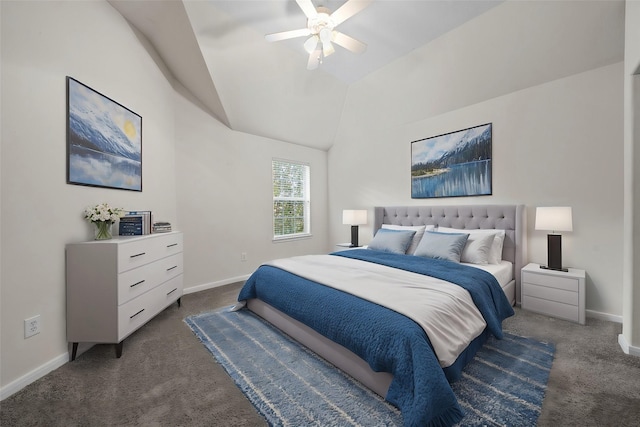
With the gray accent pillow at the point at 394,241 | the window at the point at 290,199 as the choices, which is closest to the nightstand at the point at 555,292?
the gray accent pillow at the point at 394,241

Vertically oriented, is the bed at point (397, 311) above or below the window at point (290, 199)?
below

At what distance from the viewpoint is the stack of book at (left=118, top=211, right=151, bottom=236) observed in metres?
2.44

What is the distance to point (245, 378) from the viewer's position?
170cm

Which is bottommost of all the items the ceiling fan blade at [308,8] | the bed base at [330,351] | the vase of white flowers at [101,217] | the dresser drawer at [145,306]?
the bed base at [330,351]

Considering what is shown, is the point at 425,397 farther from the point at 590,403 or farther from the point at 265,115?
the point at 265,115

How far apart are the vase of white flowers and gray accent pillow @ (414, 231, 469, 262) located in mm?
3081

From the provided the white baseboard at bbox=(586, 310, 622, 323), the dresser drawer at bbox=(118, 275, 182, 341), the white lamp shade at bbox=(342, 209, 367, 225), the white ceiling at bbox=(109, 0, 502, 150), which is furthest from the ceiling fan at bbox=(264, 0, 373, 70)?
the white baseboard at bbox=(586, 310, 622, 323)

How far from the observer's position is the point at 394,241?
3.42 m

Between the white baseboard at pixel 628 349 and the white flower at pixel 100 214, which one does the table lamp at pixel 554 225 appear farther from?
the white flower at pixel 100 214

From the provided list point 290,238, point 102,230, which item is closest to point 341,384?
point 102,230

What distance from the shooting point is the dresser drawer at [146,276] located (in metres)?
2.00

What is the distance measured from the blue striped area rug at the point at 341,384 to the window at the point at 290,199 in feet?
8.41

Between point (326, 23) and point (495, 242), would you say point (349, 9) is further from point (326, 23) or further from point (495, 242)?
point (495, 242)

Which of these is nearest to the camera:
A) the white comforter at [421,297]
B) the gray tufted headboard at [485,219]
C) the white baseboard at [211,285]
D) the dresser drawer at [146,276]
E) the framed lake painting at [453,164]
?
the white comforter at [421,297]
